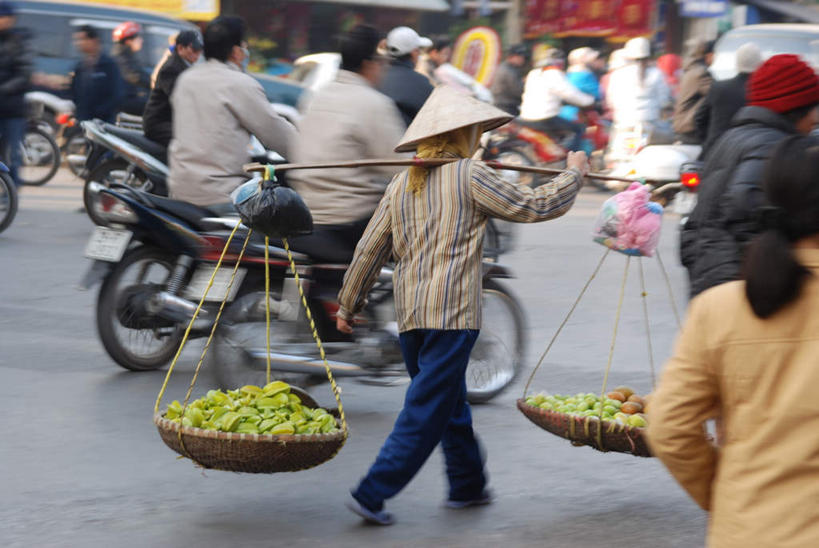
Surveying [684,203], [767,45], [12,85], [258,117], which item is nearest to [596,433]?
[258,117]

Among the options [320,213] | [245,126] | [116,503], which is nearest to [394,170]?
[320,213]

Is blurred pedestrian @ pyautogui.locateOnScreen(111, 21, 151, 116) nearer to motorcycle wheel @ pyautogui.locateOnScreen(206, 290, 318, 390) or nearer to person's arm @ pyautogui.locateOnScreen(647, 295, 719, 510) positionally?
motorcycle wheel @ pyautogui.locateOnScreen(206, 290, 318, 390)

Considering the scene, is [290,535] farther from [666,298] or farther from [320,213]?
[666,298]

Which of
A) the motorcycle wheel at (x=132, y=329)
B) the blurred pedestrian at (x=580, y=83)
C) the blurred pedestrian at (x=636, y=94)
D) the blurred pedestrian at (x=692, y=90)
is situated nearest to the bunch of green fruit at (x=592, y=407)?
the motorcycle wheel at (x=132, y=329)

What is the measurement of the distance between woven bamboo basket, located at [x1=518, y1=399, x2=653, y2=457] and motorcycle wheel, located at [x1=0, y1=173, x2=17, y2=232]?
22.5 ft

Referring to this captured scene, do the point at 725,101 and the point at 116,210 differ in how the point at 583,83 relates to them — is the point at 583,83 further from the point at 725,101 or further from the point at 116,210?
the point at 116,210

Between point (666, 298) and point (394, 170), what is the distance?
3950 millimetres

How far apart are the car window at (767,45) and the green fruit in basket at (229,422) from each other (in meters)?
12.5

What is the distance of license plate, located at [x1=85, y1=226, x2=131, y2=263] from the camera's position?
623 cm

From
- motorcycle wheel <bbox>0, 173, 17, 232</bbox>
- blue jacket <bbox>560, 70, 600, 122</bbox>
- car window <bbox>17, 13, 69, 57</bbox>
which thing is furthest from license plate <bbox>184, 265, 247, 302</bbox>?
blue jacket <bbox>560, 70, 600, 122</bbox>

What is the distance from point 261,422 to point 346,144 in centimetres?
181

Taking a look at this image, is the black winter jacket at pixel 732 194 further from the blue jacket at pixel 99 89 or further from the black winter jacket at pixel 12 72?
the blue jacket at pixel 99 89

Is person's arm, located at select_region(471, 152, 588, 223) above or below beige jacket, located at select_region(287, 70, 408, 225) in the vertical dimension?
above

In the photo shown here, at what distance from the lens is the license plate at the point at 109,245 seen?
623 centimetres
